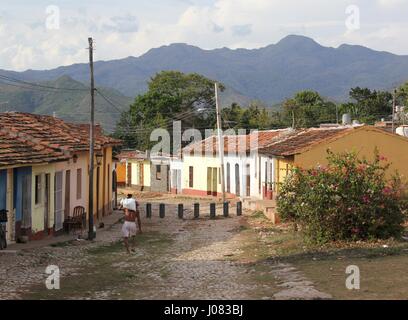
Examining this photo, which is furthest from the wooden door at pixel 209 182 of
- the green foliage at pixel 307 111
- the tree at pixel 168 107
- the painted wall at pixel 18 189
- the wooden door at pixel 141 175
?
the painted wall at pixel 18 189

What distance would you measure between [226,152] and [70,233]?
69.6 ft

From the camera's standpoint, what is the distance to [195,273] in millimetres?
14039

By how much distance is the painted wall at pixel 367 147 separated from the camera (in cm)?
2683

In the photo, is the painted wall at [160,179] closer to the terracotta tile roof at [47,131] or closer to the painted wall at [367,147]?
the terracotta tile roof at [47,131]

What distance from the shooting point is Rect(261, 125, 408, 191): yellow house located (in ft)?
88.0

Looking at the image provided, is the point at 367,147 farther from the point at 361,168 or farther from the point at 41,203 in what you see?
the point at 41,203

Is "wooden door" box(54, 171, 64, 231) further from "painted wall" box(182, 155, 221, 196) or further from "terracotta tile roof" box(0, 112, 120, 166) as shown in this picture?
"painted wall" box(182, 155, 221, 196)

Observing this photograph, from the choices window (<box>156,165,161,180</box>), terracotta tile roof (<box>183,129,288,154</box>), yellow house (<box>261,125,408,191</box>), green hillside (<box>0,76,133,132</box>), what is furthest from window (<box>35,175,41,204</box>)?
green hillside (<box>0,76,133,132</box>)

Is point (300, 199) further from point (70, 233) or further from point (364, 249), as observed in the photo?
point (70, 233)

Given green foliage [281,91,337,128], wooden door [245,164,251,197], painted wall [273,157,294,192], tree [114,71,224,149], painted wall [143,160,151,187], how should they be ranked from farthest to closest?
tree [114,71,224,149], green foliage [281,91,337,128], painted wall [143,160,151,187], wooden door [245,164,251,197], painted wall [273,157,294,192]

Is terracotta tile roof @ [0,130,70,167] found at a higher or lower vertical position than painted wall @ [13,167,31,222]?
higher

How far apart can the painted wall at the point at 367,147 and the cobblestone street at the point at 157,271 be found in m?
5.53

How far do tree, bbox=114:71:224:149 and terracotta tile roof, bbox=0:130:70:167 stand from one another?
152 feet
